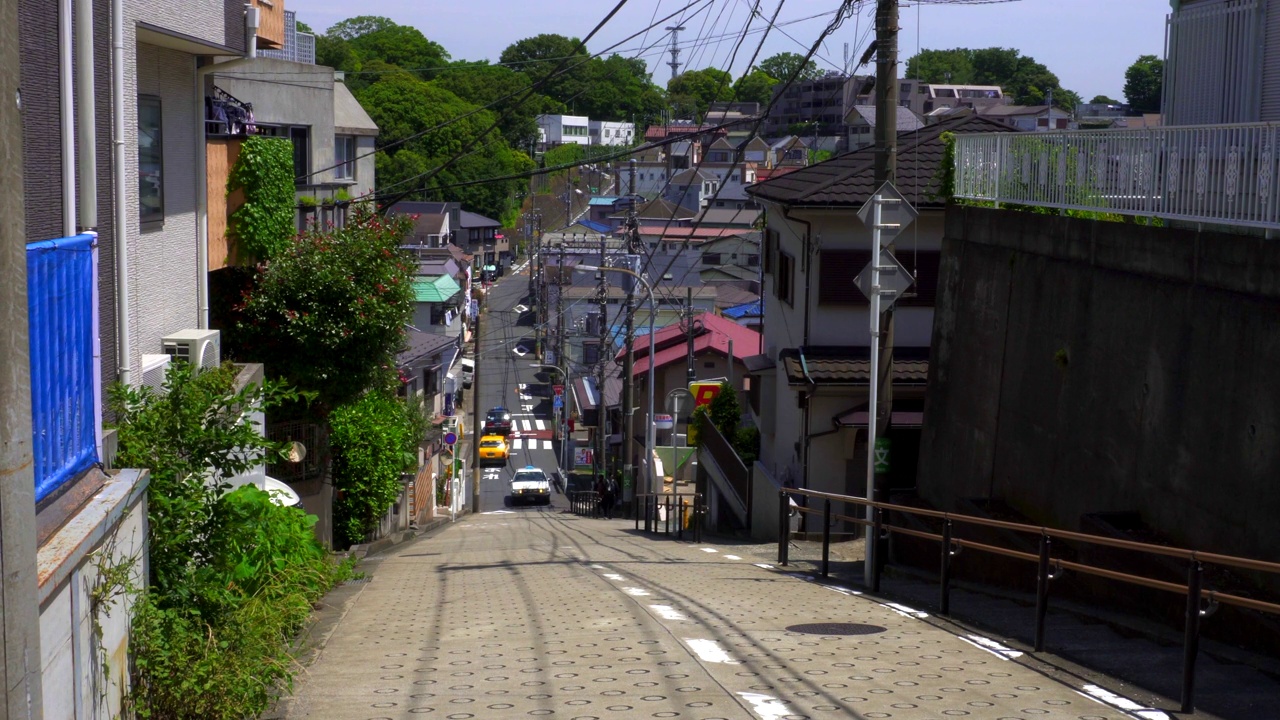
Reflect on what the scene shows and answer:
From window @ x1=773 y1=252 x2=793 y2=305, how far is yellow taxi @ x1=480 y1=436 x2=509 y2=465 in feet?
111

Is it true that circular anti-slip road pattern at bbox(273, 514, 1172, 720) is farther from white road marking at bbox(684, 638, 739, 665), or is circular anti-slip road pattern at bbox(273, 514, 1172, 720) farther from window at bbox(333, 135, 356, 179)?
window at bbox(333, 135, 356, 179)

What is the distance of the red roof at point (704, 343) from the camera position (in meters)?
40.3

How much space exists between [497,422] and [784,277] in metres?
40.5

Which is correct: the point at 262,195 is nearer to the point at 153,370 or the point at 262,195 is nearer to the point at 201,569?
the point at 153,370

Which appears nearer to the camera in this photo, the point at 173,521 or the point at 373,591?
the point at 173,521

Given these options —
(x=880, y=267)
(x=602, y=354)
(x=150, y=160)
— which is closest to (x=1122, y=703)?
(x=880, y=267)

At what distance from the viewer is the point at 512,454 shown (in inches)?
2343

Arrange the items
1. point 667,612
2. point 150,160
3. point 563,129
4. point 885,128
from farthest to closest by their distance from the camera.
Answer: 1. point 563,129
2. point 885,128
3. point 150,160
4. point 667,612

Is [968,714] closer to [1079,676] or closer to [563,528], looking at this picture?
[1079,676]

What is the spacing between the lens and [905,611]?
1021 cm

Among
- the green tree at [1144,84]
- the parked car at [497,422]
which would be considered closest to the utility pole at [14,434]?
the parked car at [497,422]

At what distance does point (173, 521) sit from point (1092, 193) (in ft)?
29.6

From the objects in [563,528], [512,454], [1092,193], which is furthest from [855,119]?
[1092,193]

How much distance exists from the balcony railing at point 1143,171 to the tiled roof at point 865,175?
4609mm
